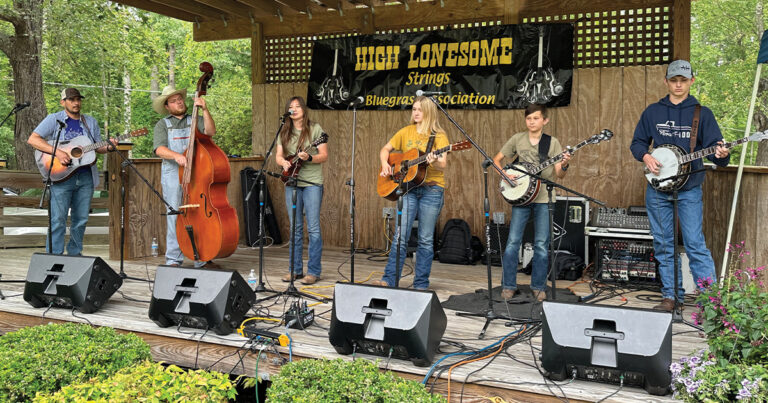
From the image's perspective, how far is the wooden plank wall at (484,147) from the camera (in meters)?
6.32

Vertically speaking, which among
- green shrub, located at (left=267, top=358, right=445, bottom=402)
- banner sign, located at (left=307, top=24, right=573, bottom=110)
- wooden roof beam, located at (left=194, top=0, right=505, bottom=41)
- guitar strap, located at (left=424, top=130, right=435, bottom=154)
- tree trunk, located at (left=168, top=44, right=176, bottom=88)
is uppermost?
tree trunk, located at (left=168, top=44, right=176, bottom=88)

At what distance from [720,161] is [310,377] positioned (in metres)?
3.30

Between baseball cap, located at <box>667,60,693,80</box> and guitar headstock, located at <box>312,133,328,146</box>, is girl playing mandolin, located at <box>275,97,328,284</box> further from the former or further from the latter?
baseball cap, located at <box>667,60,693,80</box>

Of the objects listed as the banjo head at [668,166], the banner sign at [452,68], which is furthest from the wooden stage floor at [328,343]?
the banner sign at [452,68]

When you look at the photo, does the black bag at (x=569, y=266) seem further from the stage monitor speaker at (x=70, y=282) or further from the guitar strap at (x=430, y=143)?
the stage monitor speaker at (x=70, y=282)

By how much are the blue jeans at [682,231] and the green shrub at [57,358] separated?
11.8 ft

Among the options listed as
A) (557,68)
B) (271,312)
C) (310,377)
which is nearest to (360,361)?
(310,377)

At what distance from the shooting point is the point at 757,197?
4.80 m

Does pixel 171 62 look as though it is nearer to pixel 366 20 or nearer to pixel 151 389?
pixel 366 20

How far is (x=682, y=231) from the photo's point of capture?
4.40 m

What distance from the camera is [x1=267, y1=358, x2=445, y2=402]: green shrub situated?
251 centimetres

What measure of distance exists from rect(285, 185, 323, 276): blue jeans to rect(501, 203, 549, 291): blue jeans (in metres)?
1.71

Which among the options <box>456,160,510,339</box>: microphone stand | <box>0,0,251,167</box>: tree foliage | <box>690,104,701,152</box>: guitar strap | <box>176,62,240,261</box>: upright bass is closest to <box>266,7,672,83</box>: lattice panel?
<box>690,104,701,152</box>: guitar strap

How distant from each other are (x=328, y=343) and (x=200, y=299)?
858 mm
